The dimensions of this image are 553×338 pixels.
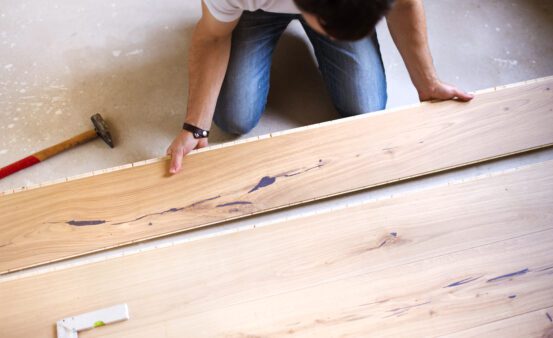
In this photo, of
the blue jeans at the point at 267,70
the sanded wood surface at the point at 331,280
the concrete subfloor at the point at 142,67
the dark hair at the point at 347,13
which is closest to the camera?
the dark hair at the point at 347,13

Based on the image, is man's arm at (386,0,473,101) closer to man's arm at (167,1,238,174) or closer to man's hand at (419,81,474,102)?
man's hand at (419,81,474,102)

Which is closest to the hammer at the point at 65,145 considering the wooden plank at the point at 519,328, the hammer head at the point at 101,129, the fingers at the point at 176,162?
the hammer head at the point at 101,129

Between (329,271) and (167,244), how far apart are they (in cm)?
42

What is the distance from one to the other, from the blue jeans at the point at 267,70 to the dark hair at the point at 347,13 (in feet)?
2.06

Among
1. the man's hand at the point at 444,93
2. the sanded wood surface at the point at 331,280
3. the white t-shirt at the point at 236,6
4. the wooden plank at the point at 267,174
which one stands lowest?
the sanded wood surface at the point at 331,280

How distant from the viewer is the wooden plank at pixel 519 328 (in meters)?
1.14

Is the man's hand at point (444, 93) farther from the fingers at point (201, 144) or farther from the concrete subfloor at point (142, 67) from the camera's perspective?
the fingers at point (201, 144)

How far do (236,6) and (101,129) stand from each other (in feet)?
→ 2.40

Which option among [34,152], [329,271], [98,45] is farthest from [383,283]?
[98,45]

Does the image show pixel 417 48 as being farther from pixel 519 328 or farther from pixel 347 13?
pixel 519 328

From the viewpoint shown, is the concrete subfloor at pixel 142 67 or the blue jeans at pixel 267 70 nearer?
the blue jeans at pixel 267 70

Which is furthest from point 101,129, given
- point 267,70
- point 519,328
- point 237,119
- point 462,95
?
point 519,328

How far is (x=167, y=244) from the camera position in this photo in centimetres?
121

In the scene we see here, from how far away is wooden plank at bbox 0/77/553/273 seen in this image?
125cm
